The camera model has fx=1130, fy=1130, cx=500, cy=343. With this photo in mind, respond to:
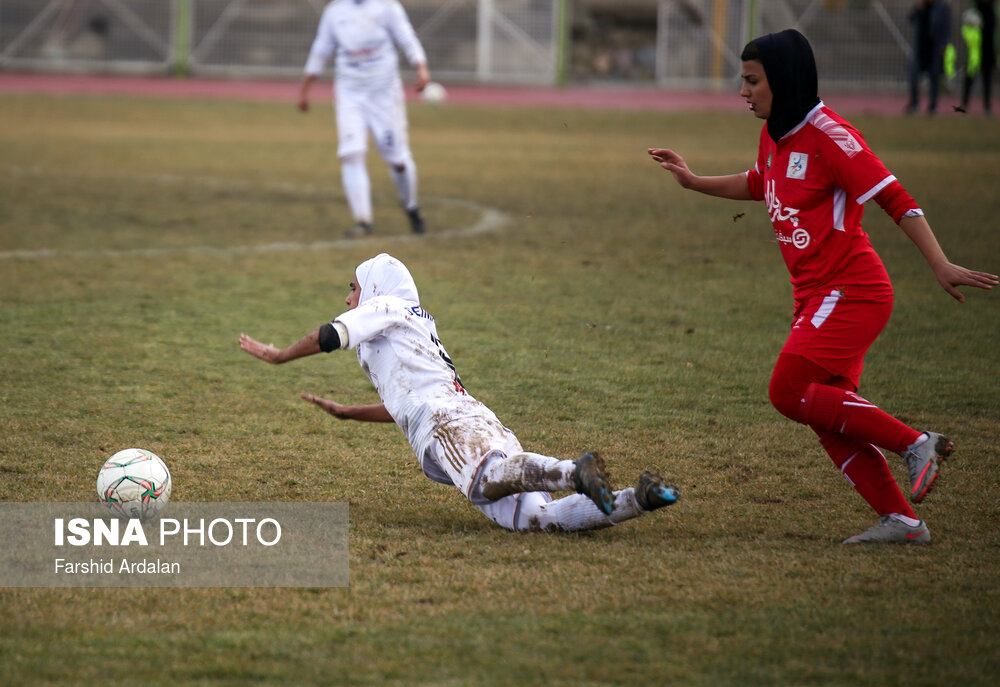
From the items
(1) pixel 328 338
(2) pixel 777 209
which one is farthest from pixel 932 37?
(1) pixel 328 338

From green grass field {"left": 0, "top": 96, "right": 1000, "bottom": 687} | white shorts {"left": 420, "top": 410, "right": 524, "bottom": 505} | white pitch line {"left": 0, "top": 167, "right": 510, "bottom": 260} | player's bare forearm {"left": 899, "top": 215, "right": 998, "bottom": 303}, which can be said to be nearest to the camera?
green grass field {"left": 0, "top": 96, "right": 1000, "bottom": 687}

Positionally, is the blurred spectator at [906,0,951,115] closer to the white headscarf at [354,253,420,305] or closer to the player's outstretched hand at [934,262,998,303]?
the player's outstretched hand at [934,262,998,303]

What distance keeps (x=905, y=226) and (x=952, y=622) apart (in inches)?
54.5

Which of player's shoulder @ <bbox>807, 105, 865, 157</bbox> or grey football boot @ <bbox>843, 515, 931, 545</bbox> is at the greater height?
player's shoulder @ <bbox>807, 105, 865, 157</bbox>

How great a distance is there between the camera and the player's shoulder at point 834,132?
4.03 meters

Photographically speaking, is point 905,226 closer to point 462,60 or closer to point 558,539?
point 558,539

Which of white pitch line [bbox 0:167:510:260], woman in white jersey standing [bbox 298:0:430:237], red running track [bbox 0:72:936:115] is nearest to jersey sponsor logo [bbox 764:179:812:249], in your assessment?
white pitch line [bbox 0:167:510:260]

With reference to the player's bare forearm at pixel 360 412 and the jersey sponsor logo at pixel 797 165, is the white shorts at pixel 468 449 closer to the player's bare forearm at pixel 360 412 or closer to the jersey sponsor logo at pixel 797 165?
the player's bare forearm at pixel 360 412

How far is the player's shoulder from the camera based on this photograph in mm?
4031

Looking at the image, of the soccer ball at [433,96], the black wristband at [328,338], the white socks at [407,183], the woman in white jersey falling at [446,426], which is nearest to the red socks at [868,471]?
the woman in white jersey falling at [446,426]

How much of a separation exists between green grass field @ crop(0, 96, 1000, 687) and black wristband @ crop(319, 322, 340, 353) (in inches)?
28.8

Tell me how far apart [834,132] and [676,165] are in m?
0.88

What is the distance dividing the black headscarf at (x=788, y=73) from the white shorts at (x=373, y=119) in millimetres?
7154

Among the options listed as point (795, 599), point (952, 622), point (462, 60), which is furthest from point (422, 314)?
point (462, 60)
